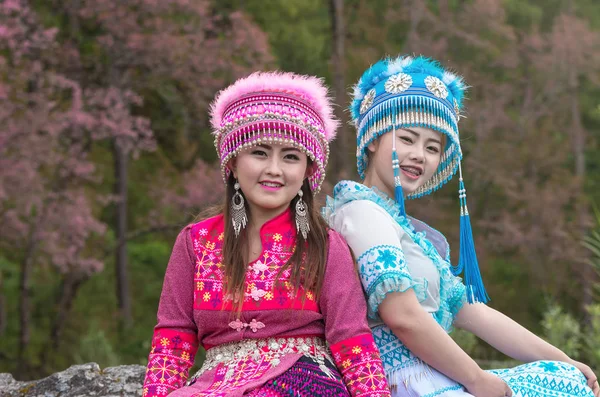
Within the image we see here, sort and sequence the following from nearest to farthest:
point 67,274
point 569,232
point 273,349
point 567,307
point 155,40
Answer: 1. point 273,349
2. point 155,40
3. point 67,274
4. point 569,232
5. point 567,307

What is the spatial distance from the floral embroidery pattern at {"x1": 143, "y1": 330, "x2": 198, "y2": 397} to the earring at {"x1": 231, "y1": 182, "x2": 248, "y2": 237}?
1.17 ft

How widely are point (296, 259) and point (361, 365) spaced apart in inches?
14.0

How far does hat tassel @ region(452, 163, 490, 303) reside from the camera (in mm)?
2660

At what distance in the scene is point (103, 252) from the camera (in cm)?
1045

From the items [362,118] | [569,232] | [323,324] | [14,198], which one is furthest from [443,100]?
[569,232]

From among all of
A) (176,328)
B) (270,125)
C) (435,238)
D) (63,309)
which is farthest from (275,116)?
(63,309)

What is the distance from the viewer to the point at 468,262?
267 centimetres

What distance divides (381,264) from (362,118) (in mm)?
606

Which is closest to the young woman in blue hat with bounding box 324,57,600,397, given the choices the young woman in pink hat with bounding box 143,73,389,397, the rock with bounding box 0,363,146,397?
the young woman in pink hat with bounding box 143,73,389,397

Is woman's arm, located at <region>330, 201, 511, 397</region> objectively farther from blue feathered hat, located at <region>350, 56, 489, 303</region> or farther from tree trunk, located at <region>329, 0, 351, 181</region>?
tree trunk, located at <region>329, 0, 351, 181</region>

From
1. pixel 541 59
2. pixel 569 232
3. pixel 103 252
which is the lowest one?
pixel 103 252

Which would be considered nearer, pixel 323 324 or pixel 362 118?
pixel 323 324

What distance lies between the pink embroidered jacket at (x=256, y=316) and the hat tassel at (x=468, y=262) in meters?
0.46

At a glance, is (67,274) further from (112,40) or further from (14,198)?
(112,40)
